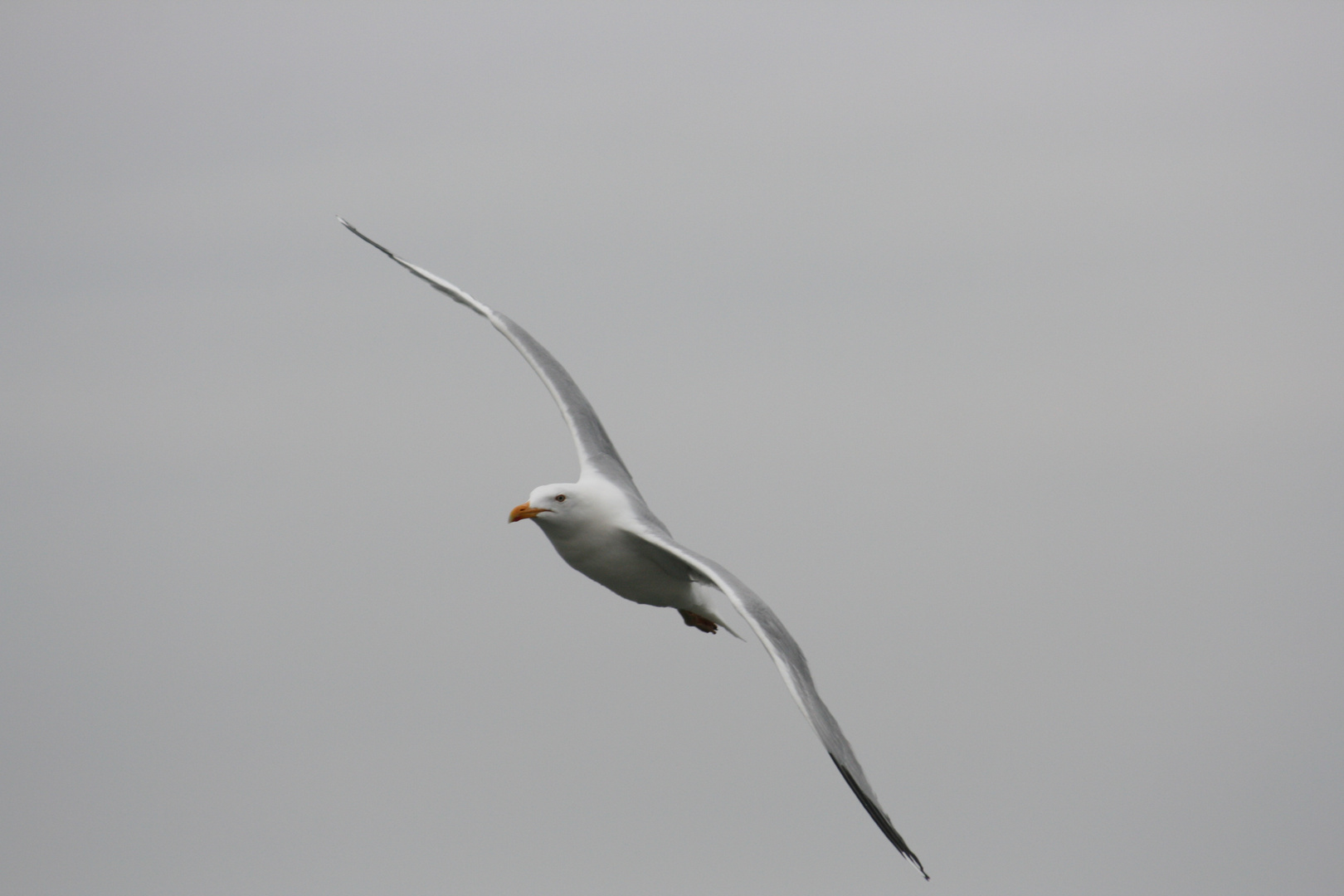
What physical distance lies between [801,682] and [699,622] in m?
3.46

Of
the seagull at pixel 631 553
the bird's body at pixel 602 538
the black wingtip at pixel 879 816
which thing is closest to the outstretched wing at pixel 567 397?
the seagull at pixel 631 553

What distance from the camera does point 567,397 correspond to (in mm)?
13719

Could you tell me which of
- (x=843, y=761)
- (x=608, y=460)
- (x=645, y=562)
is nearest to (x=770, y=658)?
(x=843, y=761)

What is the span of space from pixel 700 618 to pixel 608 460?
1554mm

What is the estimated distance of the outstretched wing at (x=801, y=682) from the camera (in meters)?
8.98

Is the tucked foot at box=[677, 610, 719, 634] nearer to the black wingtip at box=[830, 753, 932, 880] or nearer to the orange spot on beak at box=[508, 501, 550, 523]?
the orange spot on beak at box=[508, 501, 550, 523]

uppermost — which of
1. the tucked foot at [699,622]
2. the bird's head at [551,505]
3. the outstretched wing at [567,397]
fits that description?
the outstretched wing at [567,397]

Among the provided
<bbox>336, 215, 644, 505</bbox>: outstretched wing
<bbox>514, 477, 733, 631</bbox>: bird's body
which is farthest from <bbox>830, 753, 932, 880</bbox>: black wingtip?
<bbox>336, 215, 644, 505</bbox>: outstretched wing

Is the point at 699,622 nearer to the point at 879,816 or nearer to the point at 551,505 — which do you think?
the point at 551,505

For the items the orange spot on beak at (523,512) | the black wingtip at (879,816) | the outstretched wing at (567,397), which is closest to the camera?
the black wingtip at (879,816)

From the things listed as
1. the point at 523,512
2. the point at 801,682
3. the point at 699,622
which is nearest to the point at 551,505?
the point at 523,512

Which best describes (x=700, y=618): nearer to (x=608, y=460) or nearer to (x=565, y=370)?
(x=608, y=460)

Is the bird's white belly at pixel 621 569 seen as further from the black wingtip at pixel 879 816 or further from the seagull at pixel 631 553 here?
the black wingtip at pixel 879 816

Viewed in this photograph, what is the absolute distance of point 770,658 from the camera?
9.21 metres
